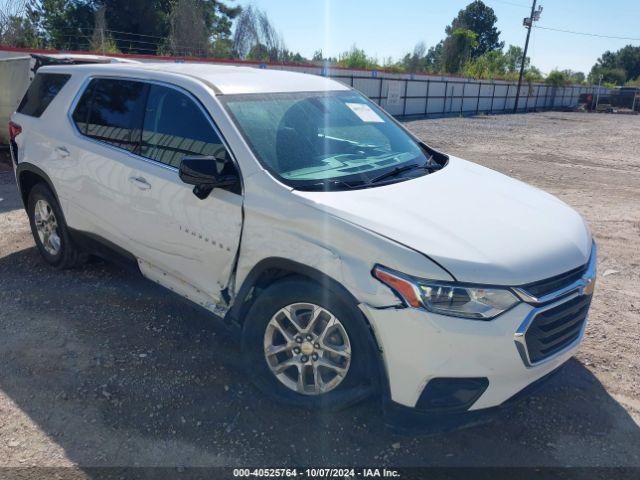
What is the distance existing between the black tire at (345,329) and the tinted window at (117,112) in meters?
1.63

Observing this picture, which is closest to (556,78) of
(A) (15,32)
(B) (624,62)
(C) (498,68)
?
(C) (498,68)

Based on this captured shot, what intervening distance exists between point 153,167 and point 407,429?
228cm

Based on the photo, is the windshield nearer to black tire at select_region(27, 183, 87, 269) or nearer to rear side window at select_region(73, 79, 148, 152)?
rear side window at select_region(73, 79, 148, 152)

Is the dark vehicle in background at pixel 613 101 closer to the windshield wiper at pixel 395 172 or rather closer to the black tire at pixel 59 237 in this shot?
the windshield wiper at pixel 395 172

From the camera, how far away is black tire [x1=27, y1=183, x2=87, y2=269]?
14.9 feet

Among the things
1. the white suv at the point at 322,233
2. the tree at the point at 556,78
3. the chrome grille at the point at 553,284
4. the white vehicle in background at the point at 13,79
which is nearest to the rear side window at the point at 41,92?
the white suv at the point at 322,233

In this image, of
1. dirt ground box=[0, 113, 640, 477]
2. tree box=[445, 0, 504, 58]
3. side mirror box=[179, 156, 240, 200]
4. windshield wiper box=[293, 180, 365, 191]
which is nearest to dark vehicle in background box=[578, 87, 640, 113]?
tree box=[445, 0, 504, 58]

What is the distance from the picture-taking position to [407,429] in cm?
254

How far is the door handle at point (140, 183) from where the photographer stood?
3.52 meters

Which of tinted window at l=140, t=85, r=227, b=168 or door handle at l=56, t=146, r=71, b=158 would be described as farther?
door handle at l=56, t=146, r=71, b=158

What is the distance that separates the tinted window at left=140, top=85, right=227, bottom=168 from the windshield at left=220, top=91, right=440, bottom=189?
207 mm

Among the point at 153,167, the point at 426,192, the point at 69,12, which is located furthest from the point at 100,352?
the point at 69,12

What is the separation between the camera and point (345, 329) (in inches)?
103

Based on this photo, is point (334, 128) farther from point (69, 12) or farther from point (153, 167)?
point (69, 12)
